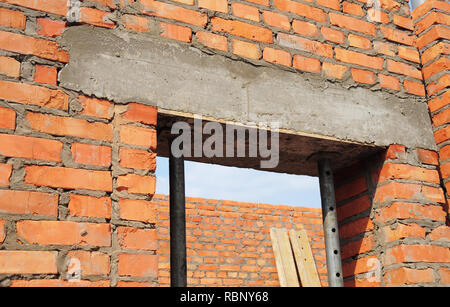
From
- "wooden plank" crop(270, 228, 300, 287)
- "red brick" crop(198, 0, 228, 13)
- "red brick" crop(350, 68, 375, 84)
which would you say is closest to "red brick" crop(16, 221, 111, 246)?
"red brick" crop(198, 0, 228, 13)

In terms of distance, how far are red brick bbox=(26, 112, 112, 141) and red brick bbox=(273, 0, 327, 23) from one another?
1.10 meters

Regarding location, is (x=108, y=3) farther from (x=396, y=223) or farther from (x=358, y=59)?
(x=396, y=223)

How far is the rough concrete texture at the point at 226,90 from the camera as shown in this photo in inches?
78.1

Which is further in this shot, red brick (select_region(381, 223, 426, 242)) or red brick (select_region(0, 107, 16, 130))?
red brick (select_region(381, 223, 426, 242))

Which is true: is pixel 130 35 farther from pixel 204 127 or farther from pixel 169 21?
pixel 204 127

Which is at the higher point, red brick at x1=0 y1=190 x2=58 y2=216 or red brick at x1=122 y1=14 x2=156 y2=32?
red brick at x1=122 y1=14 x2=156 y2=32

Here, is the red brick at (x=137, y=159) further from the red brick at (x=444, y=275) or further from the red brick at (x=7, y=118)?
the red brick at (x=444, y=275)

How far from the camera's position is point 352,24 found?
2633mm

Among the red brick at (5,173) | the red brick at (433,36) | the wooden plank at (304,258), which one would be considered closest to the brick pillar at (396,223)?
the red brick at (433,36)

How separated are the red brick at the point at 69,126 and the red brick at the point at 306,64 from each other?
98 cm

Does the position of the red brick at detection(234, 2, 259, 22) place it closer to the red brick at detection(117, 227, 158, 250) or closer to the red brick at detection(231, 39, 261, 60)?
the red brick at detection(231, 39, 261, 60)

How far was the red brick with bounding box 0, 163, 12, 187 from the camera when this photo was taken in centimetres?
170

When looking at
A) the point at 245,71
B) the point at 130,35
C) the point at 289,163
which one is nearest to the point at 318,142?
the point at 289,163
